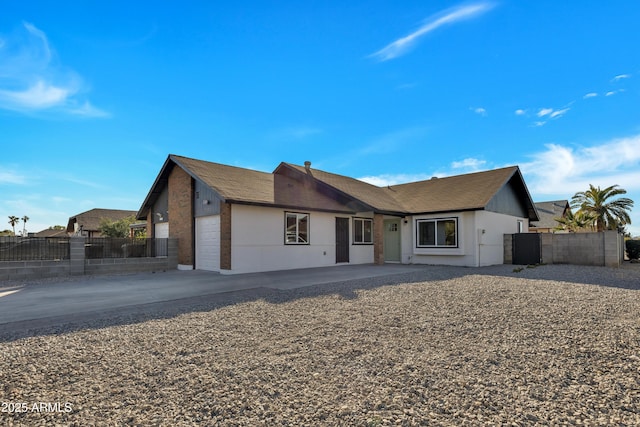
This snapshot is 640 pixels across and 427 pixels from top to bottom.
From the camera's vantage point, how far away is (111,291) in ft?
29.6

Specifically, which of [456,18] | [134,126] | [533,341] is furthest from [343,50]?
[533,341]

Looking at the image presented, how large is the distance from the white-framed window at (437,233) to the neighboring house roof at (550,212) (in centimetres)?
2348

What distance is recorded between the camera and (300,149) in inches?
811

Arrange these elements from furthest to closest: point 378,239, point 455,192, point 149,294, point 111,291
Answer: point 455,192, point 378,239, point 111,291, point 149,294

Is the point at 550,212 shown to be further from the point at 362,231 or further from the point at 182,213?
the point at 182,213

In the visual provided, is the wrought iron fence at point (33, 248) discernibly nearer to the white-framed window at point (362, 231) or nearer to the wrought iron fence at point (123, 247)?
the wrought iron fence at point (123, 247)

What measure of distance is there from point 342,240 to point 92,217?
38270 mm

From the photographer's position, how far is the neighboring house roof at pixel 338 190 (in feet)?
46.3

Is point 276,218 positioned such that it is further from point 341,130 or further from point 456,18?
point 456,18

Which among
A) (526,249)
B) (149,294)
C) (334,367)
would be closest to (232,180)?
(149,294)

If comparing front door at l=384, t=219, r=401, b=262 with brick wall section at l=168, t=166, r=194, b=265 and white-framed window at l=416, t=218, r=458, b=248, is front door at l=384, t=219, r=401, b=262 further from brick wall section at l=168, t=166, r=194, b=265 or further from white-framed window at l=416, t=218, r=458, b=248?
brick wall section at l=168, t=166, r=194, b=265

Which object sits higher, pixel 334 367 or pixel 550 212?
pixel 550 212

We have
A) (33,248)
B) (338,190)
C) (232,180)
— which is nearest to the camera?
(33,248)

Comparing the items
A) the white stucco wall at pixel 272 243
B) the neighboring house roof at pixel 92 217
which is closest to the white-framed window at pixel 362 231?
the white stucco wall at pixel 272 243
